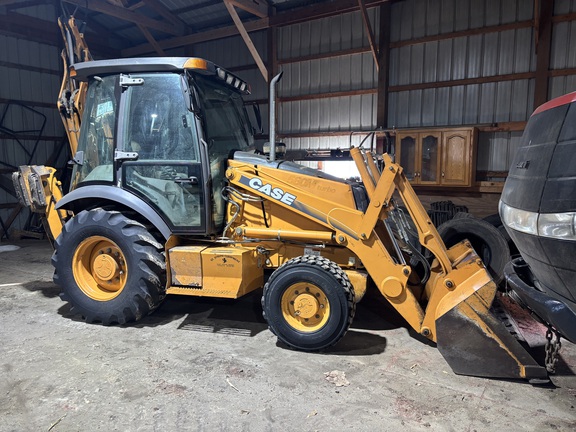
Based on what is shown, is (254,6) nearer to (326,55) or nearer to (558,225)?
(326,55)

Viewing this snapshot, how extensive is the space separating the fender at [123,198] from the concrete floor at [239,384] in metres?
0.98

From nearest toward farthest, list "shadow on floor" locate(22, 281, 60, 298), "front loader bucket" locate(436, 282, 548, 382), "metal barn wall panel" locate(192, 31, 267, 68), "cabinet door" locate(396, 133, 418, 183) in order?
"front loader bucket" locate(436, 282, 548, 382) < "shadow on floor" locate(22, 281, 60, 298) < "cabinet door" locate(396, 133, 418, 183) < "metal barn wall panel" locate(192, 31, 267, 68)

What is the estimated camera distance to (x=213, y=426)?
93.7 inches

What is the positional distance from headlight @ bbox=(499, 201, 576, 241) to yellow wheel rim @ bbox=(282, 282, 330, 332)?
176 cm

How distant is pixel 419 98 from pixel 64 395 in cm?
865

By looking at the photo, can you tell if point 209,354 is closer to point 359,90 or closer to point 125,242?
point 125,242

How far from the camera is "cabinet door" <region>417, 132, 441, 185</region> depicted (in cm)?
836

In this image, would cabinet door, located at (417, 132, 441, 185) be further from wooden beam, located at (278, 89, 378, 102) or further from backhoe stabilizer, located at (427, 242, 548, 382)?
backhoe stabilizer, located at (427, 242, 548, 382)

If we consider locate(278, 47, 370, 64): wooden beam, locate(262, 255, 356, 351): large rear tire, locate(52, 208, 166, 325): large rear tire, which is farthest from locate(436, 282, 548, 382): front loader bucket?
locate(278, 47, 370, 64): wooden beam

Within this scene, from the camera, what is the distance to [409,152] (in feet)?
28.5

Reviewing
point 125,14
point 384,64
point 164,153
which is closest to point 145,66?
point 164,153

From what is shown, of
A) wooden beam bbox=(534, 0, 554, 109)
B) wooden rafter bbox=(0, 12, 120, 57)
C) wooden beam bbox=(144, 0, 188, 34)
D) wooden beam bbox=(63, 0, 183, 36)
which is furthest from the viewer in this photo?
wooden beam bbox=(144, 0, 188, 34)

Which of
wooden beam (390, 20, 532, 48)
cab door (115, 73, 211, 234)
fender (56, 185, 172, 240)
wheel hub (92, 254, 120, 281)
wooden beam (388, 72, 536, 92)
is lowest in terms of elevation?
wheel hub (92, 254, 120, 281)

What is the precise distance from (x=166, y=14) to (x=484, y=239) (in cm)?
997
